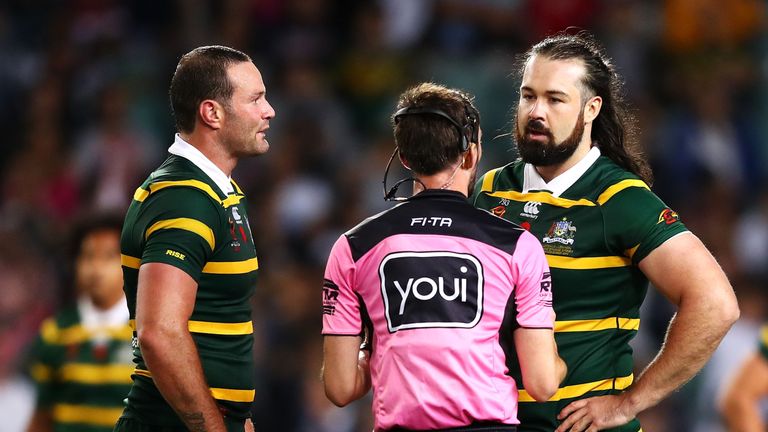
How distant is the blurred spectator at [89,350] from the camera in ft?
19.0

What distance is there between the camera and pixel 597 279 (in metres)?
4.37

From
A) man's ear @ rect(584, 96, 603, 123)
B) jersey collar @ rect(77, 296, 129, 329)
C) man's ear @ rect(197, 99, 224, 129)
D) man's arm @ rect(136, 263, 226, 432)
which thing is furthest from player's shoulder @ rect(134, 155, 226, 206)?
Answer: jersey collar @ rect(77, 296, 129, 329)

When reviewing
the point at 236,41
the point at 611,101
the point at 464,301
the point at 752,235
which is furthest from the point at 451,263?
the point at 236,41

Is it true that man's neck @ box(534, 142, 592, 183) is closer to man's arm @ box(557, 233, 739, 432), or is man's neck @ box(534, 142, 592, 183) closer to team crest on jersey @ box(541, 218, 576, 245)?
team crest on jersey @ box(541, 218, 576, 245)

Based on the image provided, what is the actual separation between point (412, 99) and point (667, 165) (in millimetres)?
5920

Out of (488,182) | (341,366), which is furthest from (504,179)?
(341,366)

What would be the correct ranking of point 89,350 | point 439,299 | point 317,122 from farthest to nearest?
point 317,122
point 89,350
point 439,299

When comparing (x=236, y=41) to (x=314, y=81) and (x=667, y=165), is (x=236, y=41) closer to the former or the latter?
(x=314, y=81)

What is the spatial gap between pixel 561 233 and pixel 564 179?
250 mm

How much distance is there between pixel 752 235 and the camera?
358 inches

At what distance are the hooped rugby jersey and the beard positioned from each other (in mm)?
728

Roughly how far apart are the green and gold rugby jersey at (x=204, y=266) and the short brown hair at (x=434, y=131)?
79cm

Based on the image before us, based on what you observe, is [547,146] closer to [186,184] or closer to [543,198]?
[543,198]

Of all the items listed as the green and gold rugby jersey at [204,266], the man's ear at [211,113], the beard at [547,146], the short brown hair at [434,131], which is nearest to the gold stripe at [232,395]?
the green and gold rugby jersey at [204,266]
